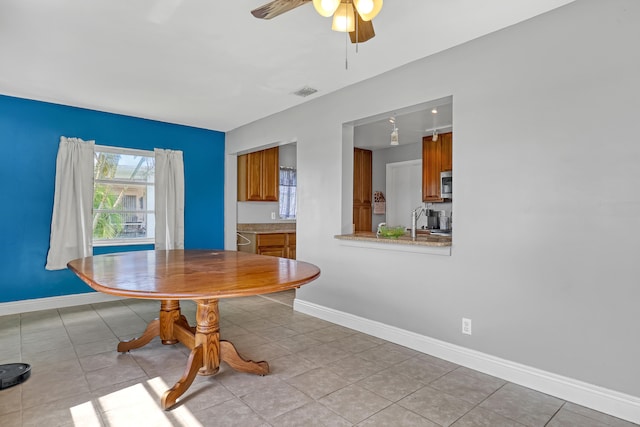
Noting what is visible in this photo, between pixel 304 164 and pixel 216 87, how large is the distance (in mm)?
1229

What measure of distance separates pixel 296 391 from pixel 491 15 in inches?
106

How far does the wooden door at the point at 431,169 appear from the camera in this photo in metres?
5.51

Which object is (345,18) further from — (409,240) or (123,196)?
(123,196)

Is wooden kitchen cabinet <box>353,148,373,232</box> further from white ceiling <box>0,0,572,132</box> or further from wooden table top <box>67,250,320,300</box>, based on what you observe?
wooden table top <box>67,250,320,300</box>

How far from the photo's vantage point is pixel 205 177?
18.3 ft

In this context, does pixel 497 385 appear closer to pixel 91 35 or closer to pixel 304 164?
pixel 304 164

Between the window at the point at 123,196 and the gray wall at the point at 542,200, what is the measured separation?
140 inches

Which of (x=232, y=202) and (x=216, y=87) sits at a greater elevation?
(x=216, y=87)

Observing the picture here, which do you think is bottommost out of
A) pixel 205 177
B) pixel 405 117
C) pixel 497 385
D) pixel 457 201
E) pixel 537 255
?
pixel 497 385

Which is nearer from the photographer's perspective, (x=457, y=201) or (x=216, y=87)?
(x=457, y=201)

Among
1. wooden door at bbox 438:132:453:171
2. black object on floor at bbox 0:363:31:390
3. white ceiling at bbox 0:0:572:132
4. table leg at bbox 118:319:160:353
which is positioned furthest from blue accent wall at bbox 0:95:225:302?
wooden door at bbox 438:132:453:171

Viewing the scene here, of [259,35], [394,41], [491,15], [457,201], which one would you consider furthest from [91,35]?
[457,201]

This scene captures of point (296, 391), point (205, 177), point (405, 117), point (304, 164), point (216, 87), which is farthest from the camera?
point (205, 177)

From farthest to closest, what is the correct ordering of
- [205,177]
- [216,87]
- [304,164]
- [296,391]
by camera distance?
[205,177] → [304,164] → [216,87] → [296,391]
